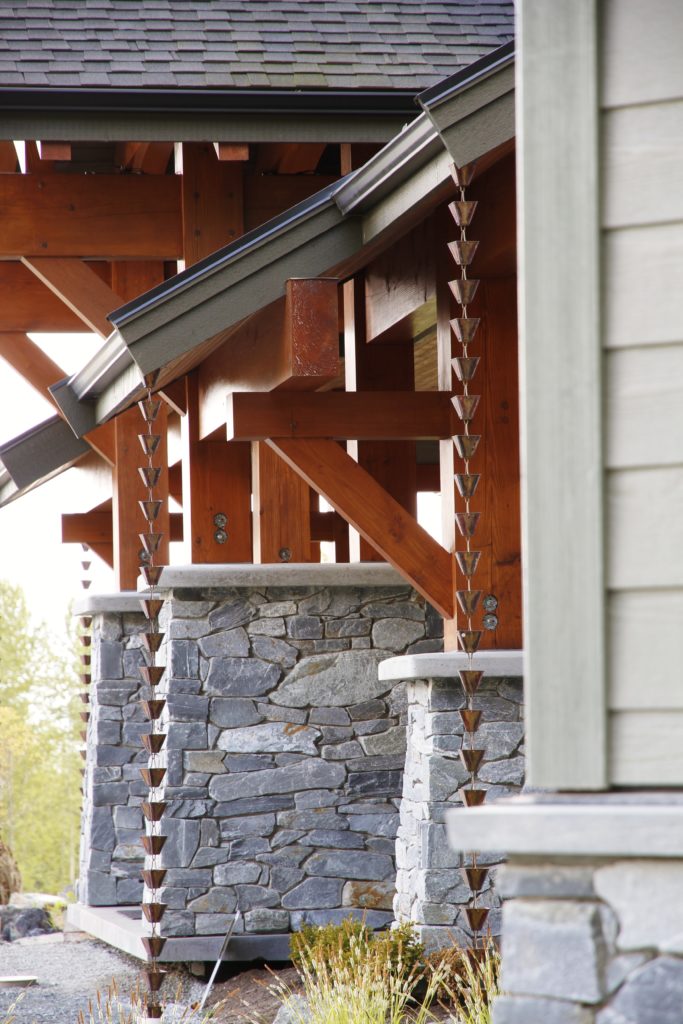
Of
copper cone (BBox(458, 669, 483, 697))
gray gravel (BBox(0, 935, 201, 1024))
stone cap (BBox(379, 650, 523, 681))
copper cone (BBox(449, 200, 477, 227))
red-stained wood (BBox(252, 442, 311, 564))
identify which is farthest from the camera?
red-stained wood (BBox(252, 442, 311, 564))

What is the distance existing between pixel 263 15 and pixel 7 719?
67.5 feet

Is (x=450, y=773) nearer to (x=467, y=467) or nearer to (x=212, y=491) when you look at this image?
(x=467, y=467)

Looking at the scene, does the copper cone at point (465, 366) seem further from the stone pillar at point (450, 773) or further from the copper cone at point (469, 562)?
the stone pillar at point (450, 773)

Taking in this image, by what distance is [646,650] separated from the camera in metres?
2.66

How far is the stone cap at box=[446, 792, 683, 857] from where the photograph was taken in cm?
250

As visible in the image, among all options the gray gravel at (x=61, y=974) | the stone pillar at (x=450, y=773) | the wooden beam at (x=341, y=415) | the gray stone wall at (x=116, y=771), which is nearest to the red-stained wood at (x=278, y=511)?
the wooden beam at (x=341, y=415)

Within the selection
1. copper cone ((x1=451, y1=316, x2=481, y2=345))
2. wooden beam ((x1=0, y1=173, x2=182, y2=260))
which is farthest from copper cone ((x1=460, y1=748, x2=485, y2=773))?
wooden beam ((x1=0, y1=173, x2=182, y2=260))

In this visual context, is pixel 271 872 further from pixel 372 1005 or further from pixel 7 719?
pixel 7 719

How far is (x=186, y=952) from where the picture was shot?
26.0 ft

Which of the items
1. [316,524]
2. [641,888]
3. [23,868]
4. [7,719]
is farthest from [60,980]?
[23,868]

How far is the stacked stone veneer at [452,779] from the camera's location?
20.2ft

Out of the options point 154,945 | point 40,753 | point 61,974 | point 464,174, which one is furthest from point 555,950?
point 40,753

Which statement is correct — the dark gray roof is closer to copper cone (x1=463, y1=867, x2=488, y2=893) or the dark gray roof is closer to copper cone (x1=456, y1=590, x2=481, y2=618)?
copper cone (x1=456, y1=590, x2=481, y2=618)

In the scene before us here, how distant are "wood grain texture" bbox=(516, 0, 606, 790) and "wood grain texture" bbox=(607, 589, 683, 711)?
0.12ft
